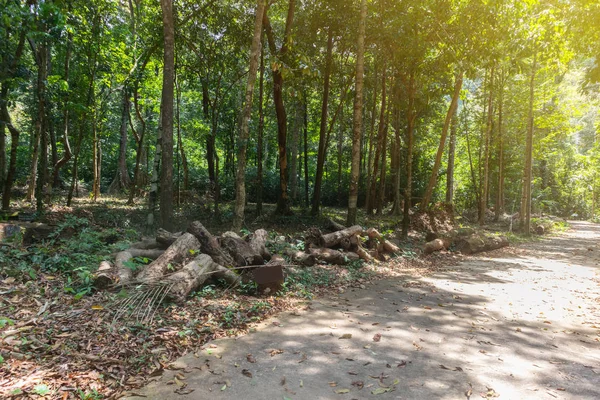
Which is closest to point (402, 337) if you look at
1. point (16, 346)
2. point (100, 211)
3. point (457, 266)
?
point (16, 346)

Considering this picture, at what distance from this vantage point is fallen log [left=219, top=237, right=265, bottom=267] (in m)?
6.47

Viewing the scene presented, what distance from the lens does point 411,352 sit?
4.13m

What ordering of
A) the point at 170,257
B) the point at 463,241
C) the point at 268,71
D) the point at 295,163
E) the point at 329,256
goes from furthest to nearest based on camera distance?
the point at 295,163, the point at 268,71, the point at 463,241, the point at 329,256, the point at 170,257

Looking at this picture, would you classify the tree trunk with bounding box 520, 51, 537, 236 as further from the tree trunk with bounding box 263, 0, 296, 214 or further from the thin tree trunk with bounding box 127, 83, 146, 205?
the thin tree trunk with bounding box 127, 83, 146, 205

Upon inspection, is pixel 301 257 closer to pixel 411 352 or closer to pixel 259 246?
pixel 259 246

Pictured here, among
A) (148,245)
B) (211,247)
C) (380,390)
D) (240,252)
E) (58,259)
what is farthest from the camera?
(148,245)

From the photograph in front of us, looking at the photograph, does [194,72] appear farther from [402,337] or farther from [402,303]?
[402,337]

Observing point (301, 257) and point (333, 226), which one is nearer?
point (301, 257)

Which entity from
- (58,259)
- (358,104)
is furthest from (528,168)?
(58,259)

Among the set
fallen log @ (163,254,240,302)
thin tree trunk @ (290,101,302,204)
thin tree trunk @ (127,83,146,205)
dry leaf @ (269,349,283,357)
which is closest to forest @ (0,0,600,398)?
fallen log @ (163,254,240,302)

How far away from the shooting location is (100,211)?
13.5 metres

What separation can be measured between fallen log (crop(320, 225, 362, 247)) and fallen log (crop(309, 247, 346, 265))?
15.1 inches

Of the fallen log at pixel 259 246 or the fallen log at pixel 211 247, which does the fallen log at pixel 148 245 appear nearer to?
the fallen log at pixel 211 247

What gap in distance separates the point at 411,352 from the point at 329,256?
4477 millimetres
